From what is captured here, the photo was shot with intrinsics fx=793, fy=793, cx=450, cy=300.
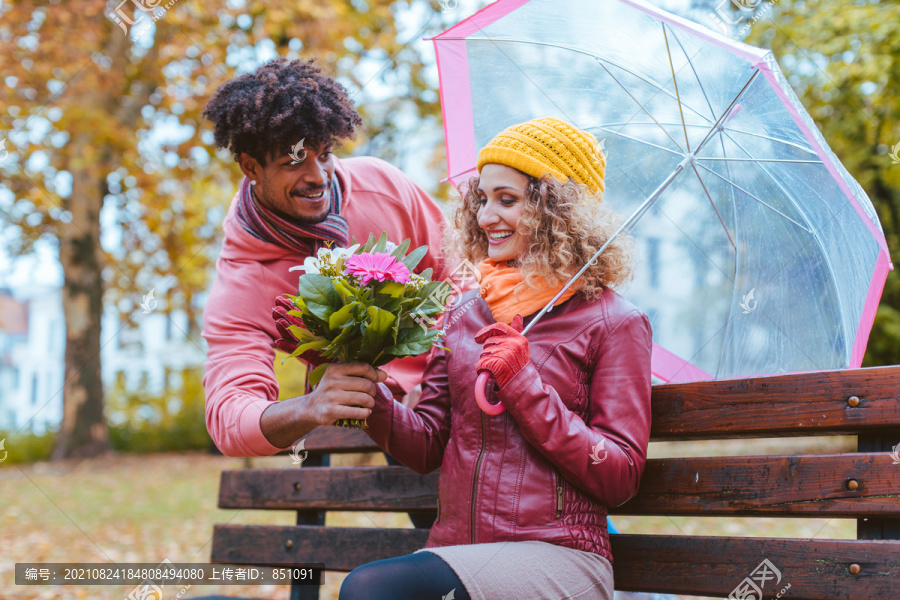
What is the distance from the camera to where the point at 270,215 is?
2848 mm

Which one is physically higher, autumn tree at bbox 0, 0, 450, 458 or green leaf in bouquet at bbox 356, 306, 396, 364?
autumn tree at bbox 0, 0, 450, 458

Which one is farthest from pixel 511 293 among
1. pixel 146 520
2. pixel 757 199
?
pixel 146 520

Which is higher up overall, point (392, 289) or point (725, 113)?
point (725, 113)

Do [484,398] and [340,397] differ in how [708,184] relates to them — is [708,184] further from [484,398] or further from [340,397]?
[340,397]

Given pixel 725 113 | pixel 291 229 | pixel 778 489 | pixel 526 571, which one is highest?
pixel 725 113

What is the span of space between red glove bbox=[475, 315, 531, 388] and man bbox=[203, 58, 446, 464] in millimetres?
844

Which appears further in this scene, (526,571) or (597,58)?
(597,58)

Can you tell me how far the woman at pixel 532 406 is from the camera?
1.98 meters

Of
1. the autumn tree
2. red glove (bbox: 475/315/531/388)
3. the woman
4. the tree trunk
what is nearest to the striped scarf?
the woman

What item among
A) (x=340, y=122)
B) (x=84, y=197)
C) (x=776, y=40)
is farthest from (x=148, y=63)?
(x=340, y=122)

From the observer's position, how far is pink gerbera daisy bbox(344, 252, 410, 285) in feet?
6.45

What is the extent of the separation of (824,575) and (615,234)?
3.46 ft

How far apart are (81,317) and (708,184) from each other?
41.2 ft

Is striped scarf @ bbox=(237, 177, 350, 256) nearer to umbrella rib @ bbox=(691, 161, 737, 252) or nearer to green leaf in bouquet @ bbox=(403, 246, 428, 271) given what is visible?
green leaf in bouquet @ bbox=(403, 246, 428, 271)
